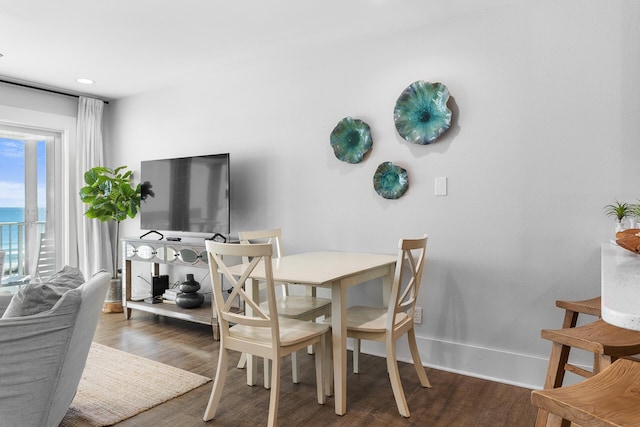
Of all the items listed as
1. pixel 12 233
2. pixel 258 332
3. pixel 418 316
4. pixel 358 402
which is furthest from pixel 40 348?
pixel 12 233

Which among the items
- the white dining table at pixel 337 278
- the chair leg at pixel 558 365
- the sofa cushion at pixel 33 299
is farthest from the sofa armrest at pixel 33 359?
the chair leg at pixel 558 365

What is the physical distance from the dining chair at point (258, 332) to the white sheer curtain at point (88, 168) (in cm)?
318

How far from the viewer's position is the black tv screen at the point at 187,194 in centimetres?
374

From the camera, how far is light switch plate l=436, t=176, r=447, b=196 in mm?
2910

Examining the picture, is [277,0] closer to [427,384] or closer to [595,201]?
[595,201]

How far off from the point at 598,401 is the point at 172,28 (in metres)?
3.22

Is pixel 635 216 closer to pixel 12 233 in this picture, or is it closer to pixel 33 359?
pixel 33 359

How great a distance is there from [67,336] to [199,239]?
97.9 inches

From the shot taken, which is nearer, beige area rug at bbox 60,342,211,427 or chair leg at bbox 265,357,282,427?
chair leg at bbox 265,357,282,427

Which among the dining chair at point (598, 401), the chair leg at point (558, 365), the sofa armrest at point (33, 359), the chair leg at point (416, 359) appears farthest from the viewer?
the chair leg at point (416, 359)

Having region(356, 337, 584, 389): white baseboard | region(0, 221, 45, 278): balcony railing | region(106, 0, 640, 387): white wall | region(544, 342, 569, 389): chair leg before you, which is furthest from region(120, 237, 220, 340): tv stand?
region(544, 342, 569, 389): chair leg

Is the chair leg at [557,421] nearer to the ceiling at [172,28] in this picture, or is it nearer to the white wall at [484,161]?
the white wall at [484,161]

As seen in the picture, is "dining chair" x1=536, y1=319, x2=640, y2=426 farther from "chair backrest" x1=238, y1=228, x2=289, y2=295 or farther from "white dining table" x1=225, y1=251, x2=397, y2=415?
"chair backrest" x1=238, y1=228, x2=289, y2=295

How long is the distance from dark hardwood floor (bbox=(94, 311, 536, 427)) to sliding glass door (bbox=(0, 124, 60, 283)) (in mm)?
2352
